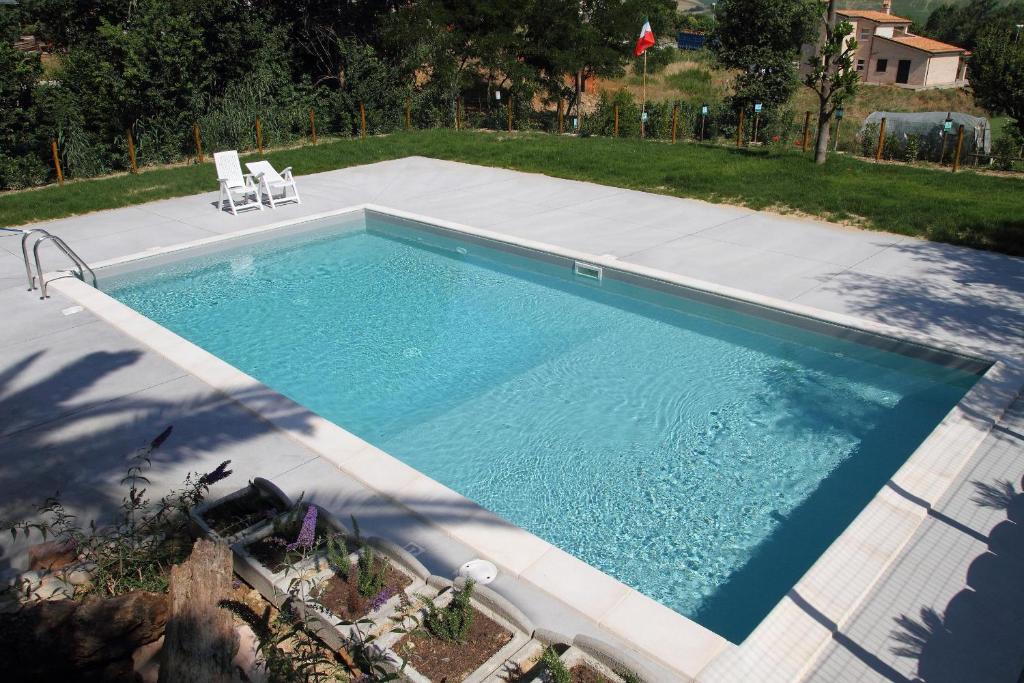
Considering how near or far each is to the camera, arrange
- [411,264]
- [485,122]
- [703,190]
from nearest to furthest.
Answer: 1. [411,264]
2. [703,190]
3. [485,122]

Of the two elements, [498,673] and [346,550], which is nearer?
[498,673]

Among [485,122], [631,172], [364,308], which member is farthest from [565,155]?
[364,308]

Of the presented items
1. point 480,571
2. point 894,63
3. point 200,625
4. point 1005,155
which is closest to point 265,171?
point 480,571

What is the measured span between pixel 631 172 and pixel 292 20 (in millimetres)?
11603

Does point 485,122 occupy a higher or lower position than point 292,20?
lower

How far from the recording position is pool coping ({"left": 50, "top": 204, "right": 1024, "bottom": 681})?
11.4ft

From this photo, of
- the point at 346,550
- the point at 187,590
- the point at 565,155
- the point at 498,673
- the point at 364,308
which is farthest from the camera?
the point at 565,155

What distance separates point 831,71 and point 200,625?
13.7 meters

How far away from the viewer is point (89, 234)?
10.5 metres

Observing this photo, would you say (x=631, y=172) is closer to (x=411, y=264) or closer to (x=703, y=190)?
(x=703, y=190)

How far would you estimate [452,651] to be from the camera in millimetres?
3258

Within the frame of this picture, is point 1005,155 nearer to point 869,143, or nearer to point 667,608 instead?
point 869,143

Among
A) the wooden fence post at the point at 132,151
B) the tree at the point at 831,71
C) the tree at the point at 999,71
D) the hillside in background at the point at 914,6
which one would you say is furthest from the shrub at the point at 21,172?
the hillside in background at the point at 914,6

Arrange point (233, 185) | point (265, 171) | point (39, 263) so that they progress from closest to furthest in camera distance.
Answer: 1. point (39, 263)
2. point (233, 185)
3. point (265, 171)
